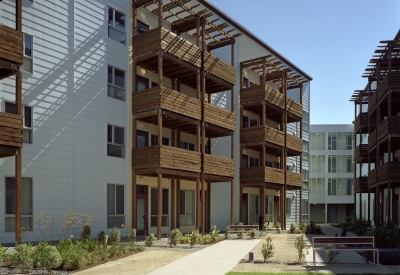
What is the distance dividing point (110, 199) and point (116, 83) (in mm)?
5802

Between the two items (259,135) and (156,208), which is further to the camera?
(259,135)

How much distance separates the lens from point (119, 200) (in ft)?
77.9

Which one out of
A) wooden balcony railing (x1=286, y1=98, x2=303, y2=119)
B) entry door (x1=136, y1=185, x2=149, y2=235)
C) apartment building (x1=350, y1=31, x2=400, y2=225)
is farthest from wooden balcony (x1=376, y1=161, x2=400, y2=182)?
entry door (x1=136, y1=185, x2=149, y2=235)

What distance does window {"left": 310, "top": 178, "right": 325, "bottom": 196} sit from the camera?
67.9 metres

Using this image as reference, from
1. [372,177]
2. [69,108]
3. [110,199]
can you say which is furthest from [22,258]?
[372,177]

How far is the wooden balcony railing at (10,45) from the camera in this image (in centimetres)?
1574

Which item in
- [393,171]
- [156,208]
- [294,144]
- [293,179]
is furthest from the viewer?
[294,144]

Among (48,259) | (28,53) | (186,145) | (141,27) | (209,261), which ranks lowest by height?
(209,261)

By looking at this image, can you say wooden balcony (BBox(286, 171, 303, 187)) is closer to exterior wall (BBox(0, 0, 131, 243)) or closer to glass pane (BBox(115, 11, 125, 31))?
exterior wall (BBox(0, 0, 131, 243))

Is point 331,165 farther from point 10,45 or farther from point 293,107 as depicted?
point 10,45

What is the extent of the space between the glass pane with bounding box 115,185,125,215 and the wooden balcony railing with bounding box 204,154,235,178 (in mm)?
5169

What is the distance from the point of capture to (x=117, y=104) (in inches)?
941

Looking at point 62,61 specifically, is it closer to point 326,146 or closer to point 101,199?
point 101,199

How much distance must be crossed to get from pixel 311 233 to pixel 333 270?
59.7 ft
